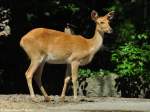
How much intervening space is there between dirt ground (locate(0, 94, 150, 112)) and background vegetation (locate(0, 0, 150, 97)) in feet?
11.6

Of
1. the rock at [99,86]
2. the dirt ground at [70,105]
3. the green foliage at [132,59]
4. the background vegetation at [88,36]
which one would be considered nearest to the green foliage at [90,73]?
the background vegetation at [88,36]

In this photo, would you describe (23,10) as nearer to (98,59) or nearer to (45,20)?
(45,20)

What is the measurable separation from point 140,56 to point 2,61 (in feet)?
15.0

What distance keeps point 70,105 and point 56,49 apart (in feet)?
4.99

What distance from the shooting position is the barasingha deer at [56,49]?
1469 centimetres

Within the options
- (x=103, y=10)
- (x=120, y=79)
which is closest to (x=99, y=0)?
(x=103, y=10)

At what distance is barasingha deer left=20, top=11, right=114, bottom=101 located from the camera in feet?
48.2

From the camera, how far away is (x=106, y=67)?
2028 cm

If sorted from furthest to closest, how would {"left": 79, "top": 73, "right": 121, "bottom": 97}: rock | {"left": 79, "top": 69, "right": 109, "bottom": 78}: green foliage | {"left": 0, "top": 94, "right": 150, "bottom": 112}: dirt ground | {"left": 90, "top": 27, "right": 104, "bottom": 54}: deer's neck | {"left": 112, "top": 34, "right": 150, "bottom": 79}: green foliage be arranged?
{"left": 79, "top": 69, "right": 109, "bottom": 78}: green foliage < {"left": 79, "top": 73, "right": 121, "bottom": 97}: rock < {"left": 112, "top": 34, "right": 150, "bottom": 79}: green foliage < {"left": 90, "top": 27, "right": 104, "bottom": 54}: deer's neck < {"left": 0, "top": 94, "right": 150, "bottom": 112}: dirt ground

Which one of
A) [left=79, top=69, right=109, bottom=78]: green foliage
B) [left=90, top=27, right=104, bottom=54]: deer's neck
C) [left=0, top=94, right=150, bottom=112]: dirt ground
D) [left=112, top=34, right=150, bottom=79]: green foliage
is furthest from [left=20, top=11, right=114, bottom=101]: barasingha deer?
[left=79, top=69, right=109, bottom=78]: green foliage

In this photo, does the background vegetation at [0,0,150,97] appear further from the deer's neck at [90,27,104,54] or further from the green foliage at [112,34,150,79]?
the deer's neck at [90,27,104,54]

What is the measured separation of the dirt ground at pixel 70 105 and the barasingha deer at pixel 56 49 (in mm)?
378

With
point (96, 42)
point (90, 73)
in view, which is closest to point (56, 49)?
point (96, 42)

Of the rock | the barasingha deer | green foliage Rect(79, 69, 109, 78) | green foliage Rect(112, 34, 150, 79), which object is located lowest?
the rock
